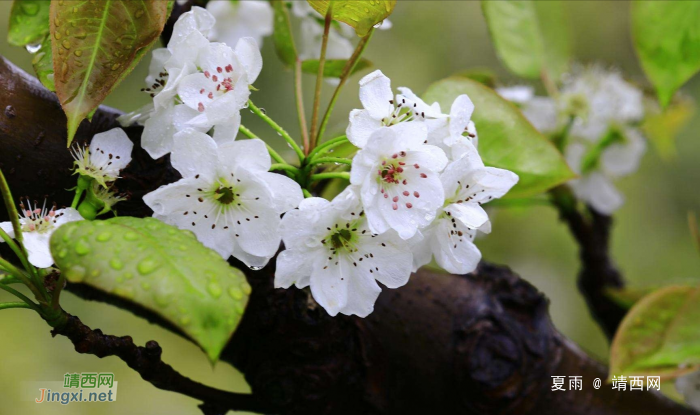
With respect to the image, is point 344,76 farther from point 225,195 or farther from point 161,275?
point 161,275

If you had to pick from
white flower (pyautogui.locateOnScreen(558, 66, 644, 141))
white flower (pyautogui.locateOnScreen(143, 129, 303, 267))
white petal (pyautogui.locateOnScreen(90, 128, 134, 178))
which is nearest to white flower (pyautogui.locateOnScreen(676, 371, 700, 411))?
white flower (pyautogui.locateOnScreen(558, 66, 644, 141))

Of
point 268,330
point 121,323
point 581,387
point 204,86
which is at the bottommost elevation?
point 121,323

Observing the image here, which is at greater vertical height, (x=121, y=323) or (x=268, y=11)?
(x=268, y=11)

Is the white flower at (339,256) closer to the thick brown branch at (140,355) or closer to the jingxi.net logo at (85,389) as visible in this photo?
the thick brown branch at (140,355)

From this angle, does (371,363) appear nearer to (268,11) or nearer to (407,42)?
(268,11)

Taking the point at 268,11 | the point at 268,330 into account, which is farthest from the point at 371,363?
the point at 268,11

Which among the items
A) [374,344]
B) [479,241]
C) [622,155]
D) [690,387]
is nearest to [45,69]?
[374,344]
